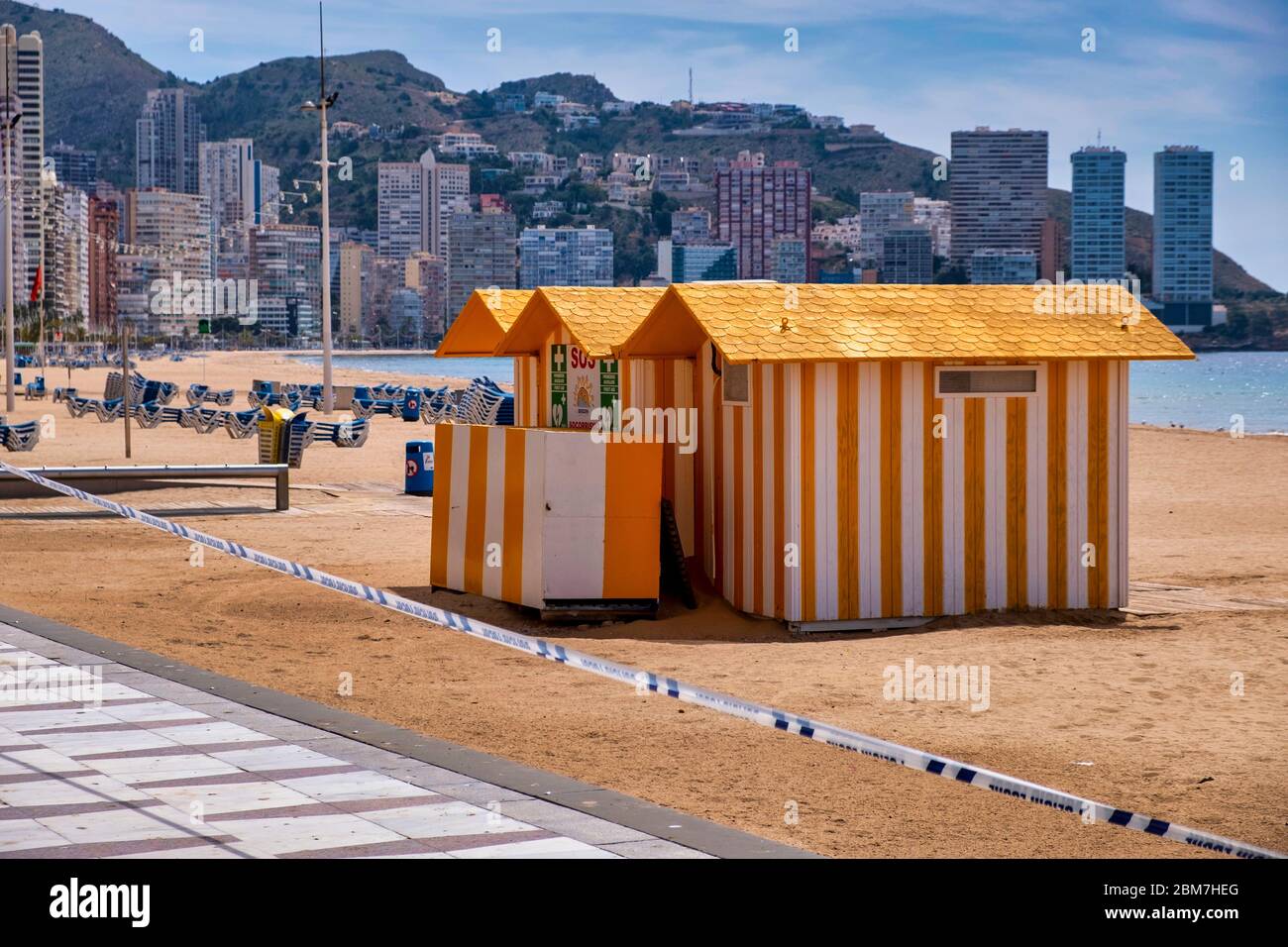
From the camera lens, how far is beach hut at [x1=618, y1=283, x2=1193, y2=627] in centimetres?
1170

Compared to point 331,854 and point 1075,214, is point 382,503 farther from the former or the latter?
point 1075,214

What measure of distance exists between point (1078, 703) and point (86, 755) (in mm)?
→ 4942

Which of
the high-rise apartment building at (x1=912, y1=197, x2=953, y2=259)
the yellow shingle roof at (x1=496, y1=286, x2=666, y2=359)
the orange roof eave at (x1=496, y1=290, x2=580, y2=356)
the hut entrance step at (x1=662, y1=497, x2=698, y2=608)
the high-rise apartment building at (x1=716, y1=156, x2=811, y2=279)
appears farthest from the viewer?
the high-rise apartment building at (x1=716, y1=156, x2=811, y2=279)

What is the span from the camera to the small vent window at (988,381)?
1206 cm

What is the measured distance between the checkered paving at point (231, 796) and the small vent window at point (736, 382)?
15.9 feet

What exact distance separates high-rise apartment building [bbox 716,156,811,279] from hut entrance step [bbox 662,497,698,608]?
559 ft

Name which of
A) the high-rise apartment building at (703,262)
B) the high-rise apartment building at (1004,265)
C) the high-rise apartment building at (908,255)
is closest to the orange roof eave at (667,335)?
the high-rise apartment building at (1004,265)

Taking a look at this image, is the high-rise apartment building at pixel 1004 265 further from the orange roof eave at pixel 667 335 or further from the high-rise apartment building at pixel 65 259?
the orange roof eave at pixel 667 335

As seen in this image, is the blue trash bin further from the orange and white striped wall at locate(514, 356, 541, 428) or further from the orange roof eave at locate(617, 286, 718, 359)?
the orange roof eave at locate(617, 286, 718, 359)

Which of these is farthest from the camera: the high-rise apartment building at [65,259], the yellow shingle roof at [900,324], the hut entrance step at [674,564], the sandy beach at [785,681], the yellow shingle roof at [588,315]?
the high-rise apartment building at [65,259]

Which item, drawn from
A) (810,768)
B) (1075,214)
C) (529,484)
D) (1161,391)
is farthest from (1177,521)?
(1075,214)

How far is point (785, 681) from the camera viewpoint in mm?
9781
